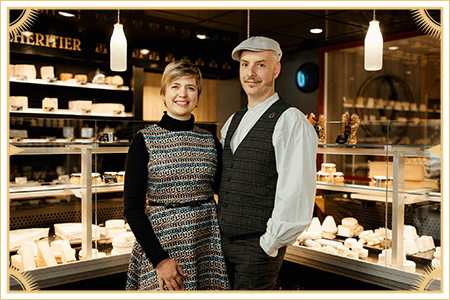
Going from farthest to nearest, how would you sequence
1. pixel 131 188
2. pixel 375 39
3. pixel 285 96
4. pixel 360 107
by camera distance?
pixel 285 96 → pixel 360 107 → pixel 375 39 → pixel 131 188

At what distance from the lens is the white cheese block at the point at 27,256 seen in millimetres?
2159

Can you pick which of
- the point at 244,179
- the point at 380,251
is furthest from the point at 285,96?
the point at 244,179

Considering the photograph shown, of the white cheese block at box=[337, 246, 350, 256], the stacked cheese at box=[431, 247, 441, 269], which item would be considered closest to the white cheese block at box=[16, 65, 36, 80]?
the white cheese block at box=[337, 246, 350, 256]

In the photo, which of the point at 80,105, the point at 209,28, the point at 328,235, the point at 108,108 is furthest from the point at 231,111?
the point at 328,235

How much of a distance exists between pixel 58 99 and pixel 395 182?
4401 millimetres

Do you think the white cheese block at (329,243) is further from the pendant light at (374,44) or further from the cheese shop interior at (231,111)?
the pendant light at (374,44)

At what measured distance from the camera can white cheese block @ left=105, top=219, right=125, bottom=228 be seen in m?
2.56

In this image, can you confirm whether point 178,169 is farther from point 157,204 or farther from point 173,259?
point 173,259

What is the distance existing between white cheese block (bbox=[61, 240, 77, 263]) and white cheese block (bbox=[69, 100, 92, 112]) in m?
2.97

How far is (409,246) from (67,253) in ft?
6.80

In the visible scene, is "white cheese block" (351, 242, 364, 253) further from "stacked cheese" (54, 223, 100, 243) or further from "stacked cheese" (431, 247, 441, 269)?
"stacked cheese" (54, 223, 100, 243)

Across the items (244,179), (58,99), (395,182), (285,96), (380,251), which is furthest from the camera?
(285,96)

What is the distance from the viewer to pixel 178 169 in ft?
4.98
